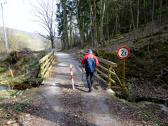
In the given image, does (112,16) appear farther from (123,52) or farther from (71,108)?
(71,108)

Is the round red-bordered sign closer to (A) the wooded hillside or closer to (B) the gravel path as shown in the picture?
(B) the gravel path

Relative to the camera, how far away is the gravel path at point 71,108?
7523 mm

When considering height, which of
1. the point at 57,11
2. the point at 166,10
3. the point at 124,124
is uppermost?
the point at 57,11

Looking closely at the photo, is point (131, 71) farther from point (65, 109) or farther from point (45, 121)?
point (45, 121)

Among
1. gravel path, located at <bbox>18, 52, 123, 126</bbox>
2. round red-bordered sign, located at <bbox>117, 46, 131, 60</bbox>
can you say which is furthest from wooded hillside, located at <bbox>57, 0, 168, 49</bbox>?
gravel path, located at <bbox>18, 52, 123, 126</bbox>

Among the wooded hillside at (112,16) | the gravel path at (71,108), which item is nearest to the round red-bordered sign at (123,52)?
the gravel path at (71,108)

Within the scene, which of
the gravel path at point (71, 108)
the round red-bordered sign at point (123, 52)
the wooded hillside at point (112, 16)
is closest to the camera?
the gravel path at point (71, 108)

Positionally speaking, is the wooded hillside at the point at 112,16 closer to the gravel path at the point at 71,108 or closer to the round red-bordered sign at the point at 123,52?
the round red-bordered sign at the point at 123,52

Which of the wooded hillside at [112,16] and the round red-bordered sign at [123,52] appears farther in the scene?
the wooded hillside at [112,16]

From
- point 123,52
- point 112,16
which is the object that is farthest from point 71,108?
point 112,16

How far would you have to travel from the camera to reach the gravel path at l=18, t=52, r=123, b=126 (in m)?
7.52

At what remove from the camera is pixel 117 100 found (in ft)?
32.0

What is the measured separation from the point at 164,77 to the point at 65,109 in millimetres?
8482

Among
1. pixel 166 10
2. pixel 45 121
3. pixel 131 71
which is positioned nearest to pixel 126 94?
pixel 45 121
